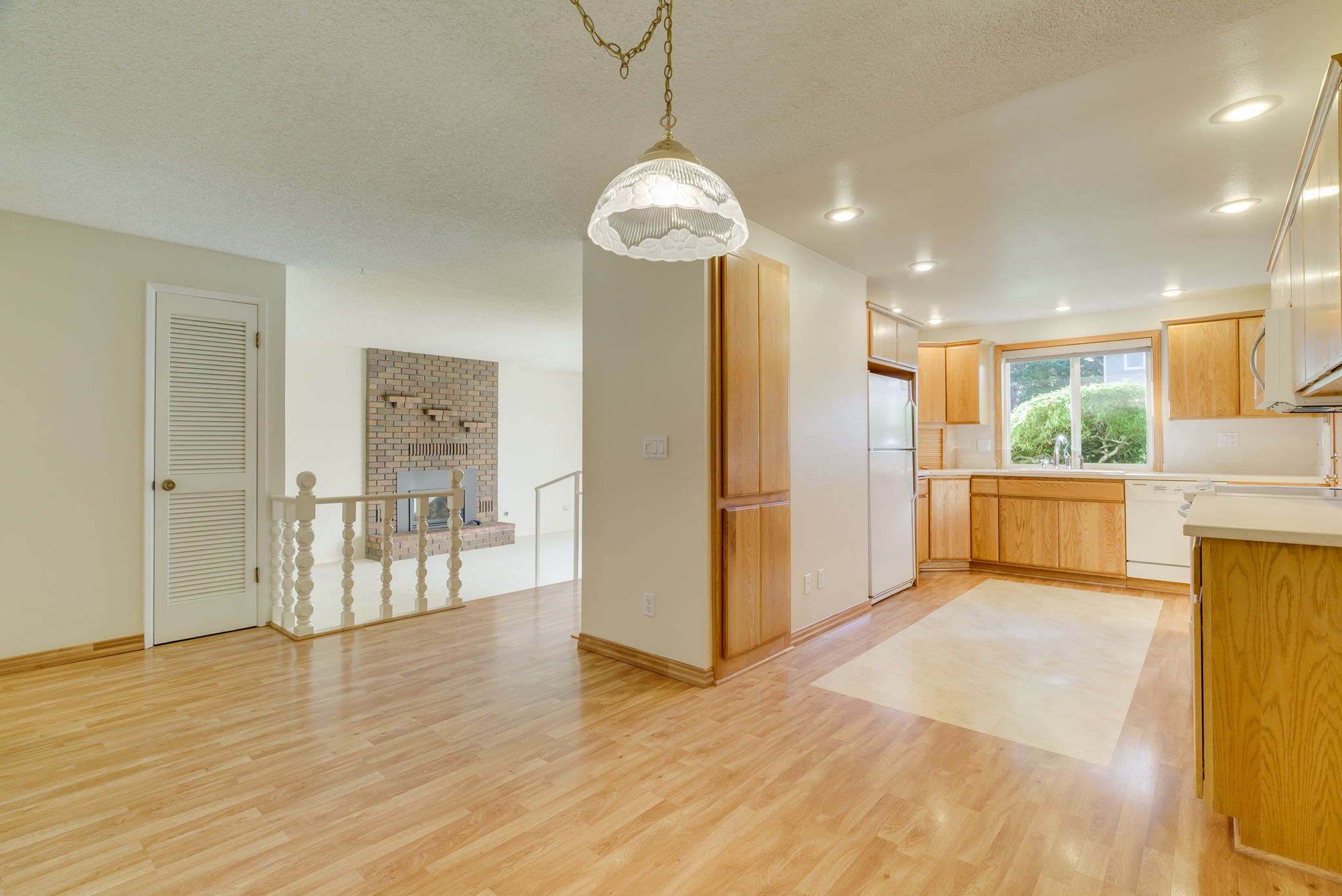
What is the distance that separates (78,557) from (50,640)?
0.43 metres

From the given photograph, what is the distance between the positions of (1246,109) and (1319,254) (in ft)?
2.62

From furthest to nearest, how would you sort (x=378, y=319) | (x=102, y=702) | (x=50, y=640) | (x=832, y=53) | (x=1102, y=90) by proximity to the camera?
(x=378, y=319) → (x=50, y=640) → (x=102, y=702) → (x=1102, y=90) → (x=832, y=53)

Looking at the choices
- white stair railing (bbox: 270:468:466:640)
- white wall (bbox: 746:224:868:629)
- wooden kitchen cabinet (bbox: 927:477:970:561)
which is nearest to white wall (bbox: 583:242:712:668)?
white wall (bbox: 746:224:868:629)

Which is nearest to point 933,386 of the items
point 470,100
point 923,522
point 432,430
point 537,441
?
point 923,522

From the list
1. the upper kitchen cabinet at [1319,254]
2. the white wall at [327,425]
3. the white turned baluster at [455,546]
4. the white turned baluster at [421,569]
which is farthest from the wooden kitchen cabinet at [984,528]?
the white wall at [327,425]

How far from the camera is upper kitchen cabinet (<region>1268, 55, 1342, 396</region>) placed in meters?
1.52

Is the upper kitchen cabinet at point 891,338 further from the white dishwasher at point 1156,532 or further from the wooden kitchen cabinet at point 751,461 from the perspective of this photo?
the white dishwasher at point 1156,532

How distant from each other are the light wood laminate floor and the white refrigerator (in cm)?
164

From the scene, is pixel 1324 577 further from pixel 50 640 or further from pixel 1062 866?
pixel 50 640

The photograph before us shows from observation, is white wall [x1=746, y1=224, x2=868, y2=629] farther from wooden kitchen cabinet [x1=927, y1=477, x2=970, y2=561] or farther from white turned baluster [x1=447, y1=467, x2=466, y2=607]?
white turned baluster [x1=447, y1=467, x2=466, y2=607]

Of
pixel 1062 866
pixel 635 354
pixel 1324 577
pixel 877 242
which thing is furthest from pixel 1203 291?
pixel 1062 866

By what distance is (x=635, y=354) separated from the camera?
3.22m

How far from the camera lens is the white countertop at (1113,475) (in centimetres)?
429

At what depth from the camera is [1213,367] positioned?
475cm
